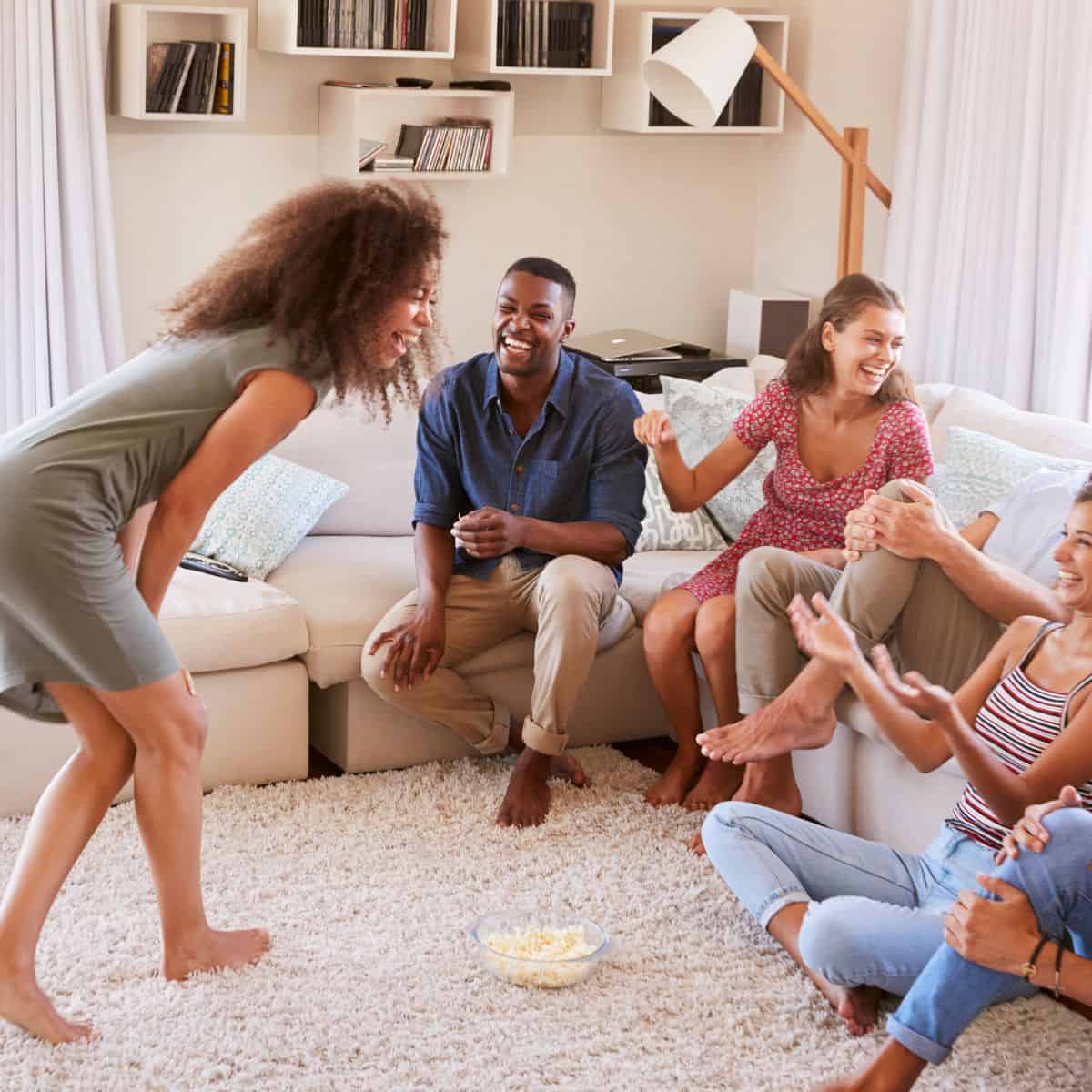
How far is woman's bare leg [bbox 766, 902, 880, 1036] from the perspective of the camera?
225 centimetres

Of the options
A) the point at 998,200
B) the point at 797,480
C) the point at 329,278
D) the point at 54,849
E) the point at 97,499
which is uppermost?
the point at 998,200

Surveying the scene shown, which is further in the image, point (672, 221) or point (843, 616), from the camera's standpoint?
point (672, 221)

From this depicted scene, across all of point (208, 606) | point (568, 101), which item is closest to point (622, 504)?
point (208, 606)

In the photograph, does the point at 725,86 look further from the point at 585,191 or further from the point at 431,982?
the point at 431,982

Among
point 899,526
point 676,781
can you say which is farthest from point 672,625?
point 899,526

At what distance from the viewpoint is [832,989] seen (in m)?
2.30

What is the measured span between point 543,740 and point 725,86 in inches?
77.0

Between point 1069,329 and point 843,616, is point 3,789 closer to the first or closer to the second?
point 843,616

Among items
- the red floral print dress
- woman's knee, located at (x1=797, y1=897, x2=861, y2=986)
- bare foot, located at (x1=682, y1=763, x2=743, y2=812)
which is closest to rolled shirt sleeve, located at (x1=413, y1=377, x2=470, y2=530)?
the red floral print dress

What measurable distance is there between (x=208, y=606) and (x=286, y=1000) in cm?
97

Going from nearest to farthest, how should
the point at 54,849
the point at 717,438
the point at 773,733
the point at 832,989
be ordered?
the point at 54,849 < the point at 832,989 < the point at 773,733 < the point at 717,438

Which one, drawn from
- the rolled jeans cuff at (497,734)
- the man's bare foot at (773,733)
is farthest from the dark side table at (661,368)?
the man's bare foot at (773,733)

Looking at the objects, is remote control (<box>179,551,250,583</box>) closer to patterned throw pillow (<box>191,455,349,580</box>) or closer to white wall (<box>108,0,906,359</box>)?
patterned throw pillow (<box>191,455,349,580</box>)

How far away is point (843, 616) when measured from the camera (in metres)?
2.73
